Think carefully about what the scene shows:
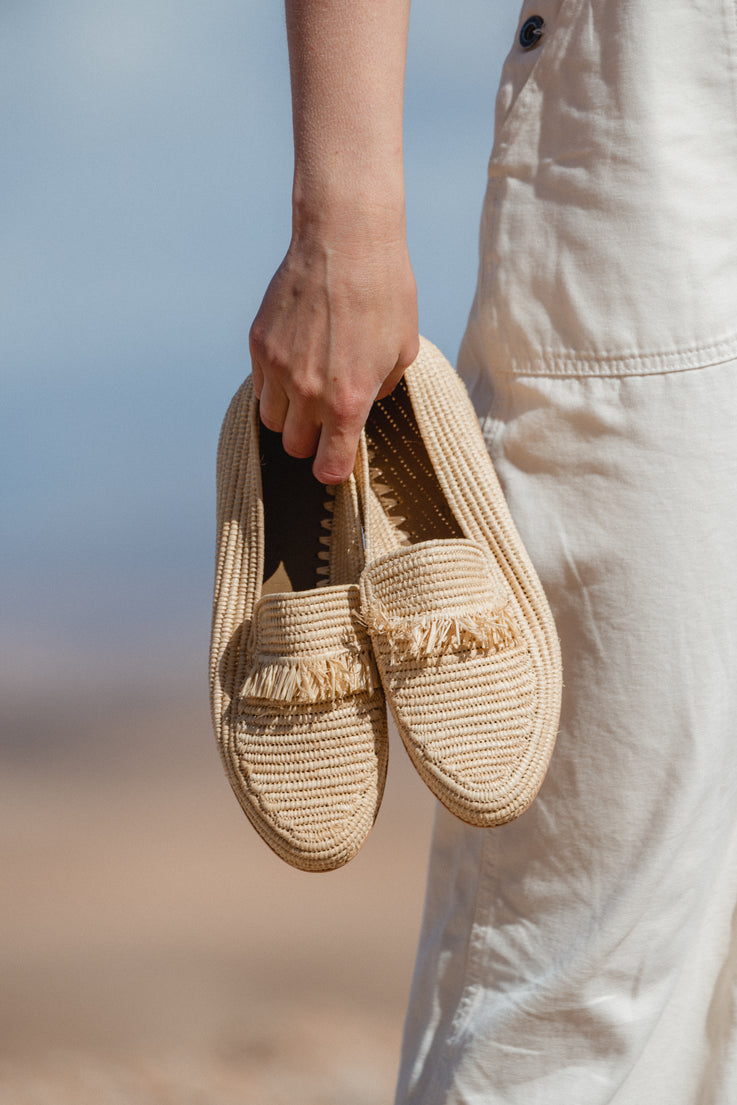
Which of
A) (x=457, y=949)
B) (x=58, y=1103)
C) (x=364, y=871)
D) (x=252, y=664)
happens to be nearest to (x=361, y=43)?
(x=252, y=664)

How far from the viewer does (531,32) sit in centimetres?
69

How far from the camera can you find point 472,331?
74 cm

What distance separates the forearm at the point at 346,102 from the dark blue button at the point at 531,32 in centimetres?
13

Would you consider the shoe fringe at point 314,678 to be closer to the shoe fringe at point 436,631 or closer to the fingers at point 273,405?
the shoe fringe at point 436,631

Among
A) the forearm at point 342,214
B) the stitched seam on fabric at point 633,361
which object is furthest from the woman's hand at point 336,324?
the stitched seam on fabric at point 633,361

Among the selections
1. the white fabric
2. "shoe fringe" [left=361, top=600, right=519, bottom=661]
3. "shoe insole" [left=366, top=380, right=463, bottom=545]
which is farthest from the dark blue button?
"shoe fringe" [left=361, top=600, right=519, bottom=661]

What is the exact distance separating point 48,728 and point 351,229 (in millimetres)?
3016

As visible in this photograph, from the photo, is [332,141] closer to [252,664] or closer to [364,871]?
[252,664]

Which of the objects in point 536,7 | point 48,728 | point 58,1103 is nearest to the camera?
point 536,7

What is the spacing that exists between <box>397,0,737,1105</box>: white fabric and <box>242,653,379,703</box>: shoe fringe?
0.15 meters

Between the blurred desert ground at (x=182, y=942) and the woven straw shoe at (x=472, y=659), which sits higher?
the woven straw shoe at (x=472, y=659)

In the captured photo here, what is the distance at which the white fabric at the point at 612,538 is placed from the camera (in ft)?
2.15

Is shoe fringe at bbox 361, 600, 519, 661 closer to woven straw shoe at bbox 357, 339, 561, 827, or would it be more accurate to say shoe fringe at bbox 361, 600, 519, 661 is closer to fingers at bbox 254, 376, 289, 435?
woven straw shoe at bbox 357, 339, 561, 827

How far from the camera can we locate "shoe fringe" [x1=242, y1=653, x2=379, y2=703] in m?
0.61
